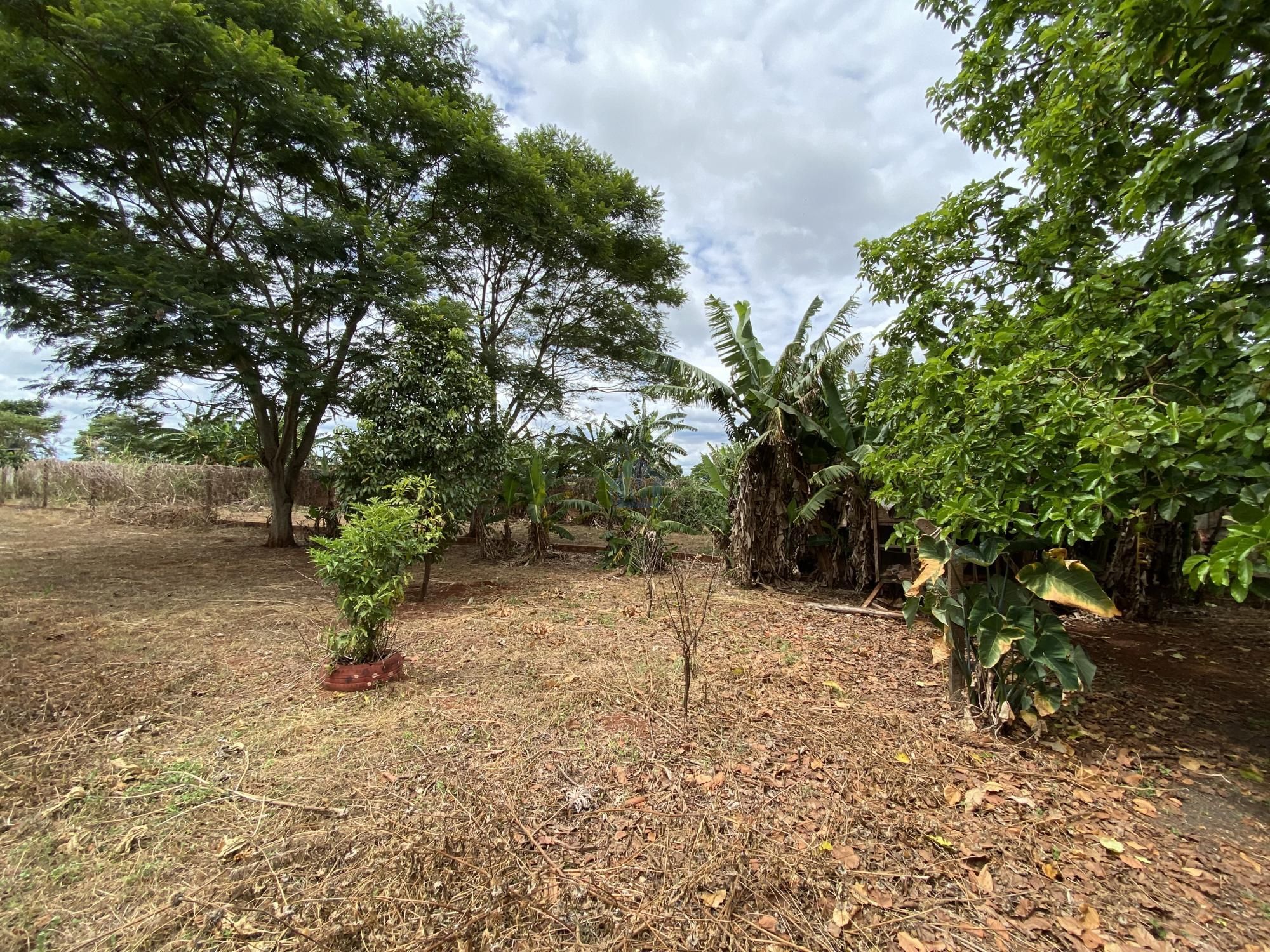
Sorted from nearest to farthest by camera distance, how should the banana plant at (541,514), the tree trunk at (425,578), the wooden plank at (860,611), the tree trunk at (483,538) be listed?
the wooden plank at (860,611)
the tree trunk at (425,578)
the banana plant at (541,514)
the tree trunk at (483,538)

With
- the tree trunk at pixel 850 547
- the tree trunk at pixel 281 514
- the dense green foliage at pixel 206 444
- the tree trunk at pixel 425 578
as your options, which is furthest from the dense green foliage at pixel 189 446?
the tree trunk at pixel 850 547

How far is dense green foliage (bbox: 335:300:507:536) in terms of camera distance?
6.68m

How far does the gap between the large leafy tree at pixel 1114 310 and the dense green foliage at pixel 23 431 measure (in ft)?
83.6

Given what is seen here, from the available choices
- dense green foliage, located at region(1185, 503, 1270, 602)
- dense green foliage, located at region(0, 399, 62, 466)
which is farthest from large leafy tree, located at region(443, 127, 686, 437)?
dense green foliage, located at region(0, 399, 62, 466)

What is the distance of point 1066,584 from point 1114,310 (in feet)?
5.07

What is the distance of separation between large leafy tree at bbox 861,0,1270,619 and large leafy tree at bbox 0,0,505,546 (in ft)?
24.6

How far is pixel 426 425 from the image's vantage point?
22.4ft

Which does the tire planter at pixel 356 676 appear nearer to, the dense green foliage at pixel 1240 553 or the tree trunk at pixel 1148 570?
the dense green foliage at pixel 1240 553

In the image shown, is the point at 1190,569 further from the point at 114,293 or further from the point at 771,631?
the point at 114,293

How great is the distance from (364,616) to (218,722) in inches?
38.4

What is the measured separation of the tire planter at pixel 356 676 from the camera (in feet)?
12.0

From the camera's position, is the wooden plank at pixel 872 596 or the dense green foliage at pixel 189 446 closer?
the wooden plank at pixel 872 596

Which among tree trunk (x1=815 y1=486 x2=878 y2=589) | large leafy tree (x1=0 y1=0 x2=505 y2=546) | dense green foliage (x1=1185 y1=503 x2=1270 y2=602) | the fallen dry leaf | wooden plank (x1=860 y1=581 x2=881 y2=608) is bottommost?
the fallen dry leaf

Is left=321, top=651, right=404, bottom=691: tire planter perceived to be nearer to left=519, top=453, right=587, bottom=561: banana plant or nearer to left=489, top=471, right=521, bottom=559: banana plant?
left=489, top=471, right=521, bottom=559: banana plant
